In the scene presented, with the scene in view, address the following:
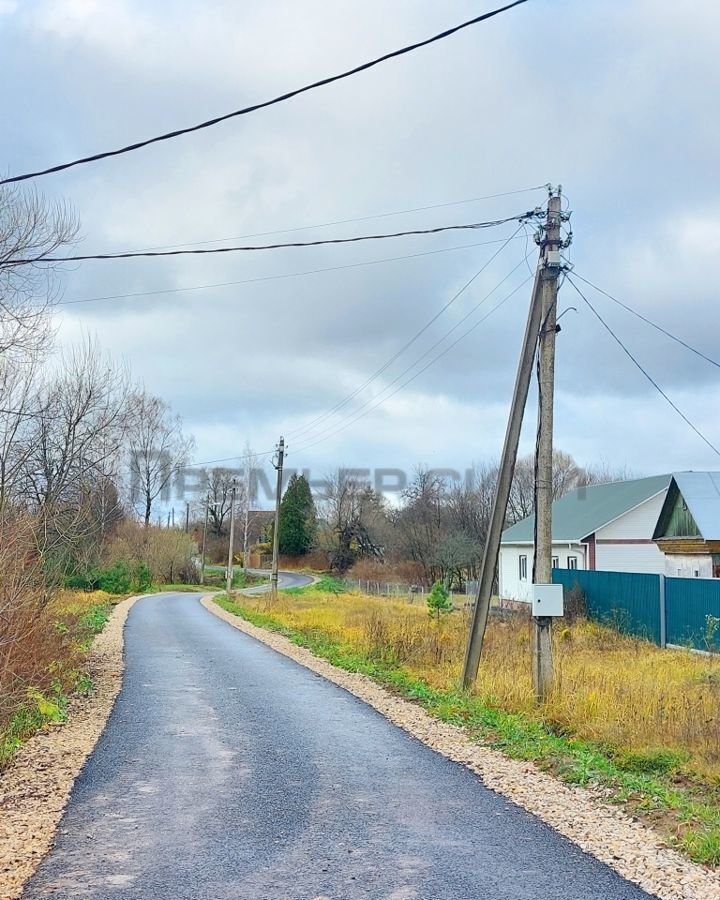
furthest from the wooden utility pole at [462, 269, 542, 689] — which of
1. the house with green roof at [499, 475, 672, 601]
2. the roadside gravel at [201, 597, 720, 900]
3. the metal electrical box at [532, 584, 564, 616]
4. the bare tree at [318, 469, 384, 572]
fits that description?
the bare tree at [318, 469, 384, 572]

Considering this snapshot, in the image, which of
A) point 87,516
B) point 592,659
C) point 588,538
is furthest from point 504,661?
point 588,538

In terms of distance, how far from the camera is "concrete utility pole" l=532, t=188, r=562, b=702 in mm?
11594

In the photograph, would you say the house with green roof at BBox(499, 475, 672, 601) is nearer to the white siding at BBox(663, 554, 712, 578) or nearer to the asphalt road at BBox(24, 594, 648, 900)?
the white siding at BBox(663, 554, 712, 578)

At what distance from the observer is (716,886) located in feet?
16.9

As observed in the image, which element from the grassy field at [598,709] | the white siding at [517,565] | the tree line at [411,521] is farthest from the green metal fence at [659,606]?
the tree line at [411,521]

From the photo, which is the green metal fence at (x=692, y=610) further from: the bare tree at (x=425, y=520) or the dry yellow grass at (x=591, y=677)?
the bare tree at (x=425, y=520)

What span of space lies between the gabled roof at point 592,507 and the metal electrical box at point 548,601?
914 inches

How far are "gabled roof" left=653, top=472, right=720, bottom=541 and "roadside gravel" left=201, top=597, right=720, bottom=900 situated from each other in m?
15.3

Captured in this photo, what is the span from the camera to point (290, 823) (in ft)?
20.8

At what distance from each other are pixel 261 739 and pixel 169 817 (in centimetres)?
309

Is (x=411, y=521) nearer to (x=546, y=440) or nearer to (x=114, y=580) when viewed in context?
(x=114, y=580)

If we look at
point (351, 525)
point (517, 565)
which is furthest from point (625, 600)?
point (351, 525)

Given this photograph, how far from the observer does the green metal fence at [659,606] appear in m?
19.0

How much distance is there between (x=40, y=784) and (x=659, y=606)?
55.7 ft
